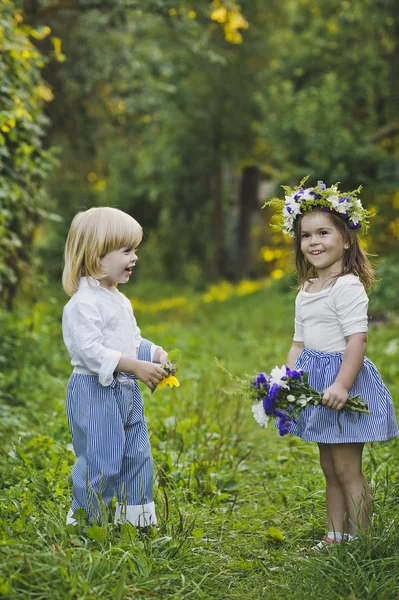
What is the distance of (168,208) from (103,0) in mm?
11997

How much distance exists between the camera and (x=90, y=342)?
3.08m

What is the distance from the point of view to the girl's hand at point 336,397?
300cm

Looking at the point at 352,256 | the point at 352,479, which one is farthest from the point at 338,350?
the point at 352,479

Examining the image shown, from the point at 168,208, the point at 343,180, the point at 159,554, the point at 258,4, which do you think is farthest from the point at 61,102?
the point at 159,554

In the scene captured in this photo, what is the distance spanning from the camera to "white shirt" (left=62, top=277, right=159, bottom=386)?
121 inches

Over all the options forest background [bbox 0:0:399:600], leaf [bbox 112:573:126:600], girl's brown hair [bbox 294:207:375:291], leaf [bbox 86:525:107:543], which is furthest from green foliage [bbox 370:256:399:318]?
leaf [bbox 112:573:126:600]

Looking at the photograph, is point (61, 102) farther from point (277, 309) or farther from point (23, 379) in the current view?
point (23, 379)

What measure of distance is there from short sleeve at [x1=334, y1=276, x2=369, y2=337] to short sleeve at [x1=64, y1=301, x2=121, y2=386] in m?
0.95

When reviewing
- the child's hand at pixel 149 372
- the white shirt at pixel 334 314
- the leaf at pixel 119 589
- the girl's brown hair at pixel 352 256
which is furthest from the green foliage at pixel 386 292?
the leaf at pixel 119 589

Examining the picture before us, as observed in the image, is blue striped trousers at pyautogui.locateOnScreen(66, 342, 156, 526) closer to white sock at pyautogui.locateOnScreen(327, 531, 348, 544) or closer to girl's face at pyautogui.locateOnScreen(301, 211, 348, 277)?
white sock at pyautogui.locateOnScreen(327, 531, 348, 544)

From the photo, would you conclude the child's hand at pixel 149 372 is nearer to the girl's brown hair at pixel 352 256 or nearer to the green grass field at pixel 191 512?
the green grass field at pixel 191 512

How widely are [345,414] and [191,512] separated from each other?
0.99m

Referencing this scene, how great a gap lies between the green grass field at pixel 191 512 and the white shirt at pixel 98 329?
2.11 feet

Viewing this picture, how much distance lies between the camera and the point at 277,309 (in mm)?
12180
